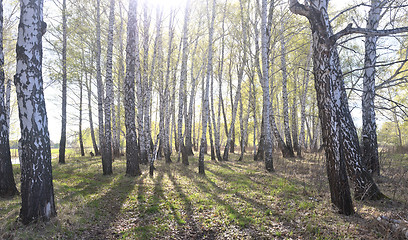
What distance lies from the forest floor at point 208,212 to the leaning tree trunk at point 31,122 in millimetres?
432

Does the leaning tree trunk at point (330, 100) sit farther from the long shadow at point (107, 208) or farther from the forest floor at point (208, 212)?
the long shadow at point (107, 208)

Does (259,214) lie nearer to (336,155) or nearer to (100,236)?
(336,155)

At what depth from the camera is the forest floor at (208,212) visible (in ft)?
14.0

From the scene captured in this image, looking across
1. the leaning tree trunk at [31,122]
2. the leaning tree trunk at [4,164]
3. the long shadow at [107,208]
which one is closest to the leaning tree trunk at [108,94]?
the long shadow at [107,208]

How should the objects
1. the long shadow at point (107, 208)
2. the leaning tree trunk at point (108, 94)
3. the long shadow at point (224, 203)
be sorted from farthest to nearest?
the leaning tree trunk at point (108, 94), the long shadow at point (224, 203), the long shadow at point (107, 208)

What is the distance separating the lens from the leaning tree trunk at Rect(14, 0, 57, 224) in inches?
171

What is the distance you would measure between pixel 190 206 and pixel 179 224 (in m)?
1.07

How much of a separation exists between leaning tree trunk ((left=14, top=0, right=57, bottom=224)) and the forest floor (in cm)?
43

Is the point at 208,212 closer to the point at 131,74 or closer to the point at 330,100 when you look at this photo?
the point at 330,100

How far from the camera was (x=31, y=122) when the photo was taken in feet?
14.3

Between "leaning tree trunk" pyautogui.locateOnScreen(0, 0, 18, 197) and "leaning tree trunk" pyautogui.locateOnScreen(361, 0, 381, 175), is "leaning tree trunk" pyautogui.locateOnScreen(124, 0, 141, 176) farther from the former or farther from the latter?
"leaning tree trunk" pyautogui.locateOnScreen(361, 0, 381, 175)

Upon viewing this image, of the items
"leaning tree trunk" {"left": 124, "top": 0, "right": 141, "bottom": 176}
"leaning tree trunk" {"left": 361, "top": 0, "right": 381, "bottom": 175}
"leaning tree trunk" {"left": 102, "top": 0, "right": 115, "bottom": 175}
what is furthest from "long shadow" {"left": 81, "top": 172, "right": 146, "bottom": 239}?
"leaning tree trunk" {"left": 361, "top": 0, "right": 381, "bottom": 175}

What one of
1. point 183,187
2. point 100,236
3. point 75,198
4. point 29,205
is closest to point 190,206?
point 183,187

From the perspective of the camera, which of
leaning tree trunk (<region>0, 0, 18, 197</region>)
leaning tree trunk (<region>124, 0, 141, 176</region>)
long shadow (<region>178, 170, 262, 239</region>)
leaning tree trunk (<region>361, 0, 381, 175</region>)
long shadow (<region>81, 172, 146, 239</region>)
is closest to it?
long shadow (<region>81, 172, 146, 239</region>)
